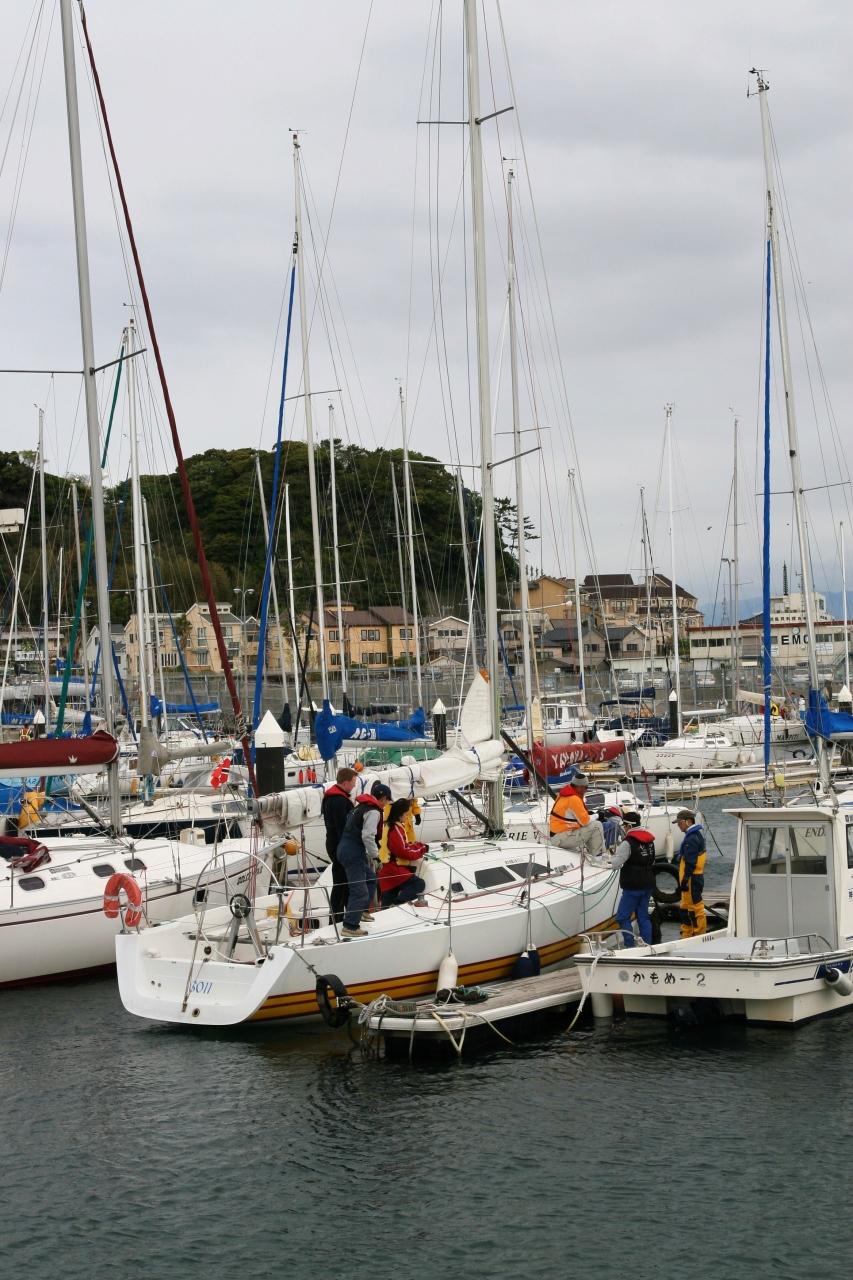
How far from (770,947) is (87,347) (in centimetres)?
1364

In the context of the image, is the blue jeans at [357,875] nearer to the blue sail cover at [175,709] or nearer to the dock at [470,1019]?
the dock at [470,1019]

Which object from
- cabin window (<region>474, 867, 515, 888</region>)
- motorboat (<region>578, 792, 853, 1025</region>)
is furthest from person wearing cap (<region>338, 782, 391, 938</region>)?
motorboat (<region>578, 792, 853, 1025</region>)

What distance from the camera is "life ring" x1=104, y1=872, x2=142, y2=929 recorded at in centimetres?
1672

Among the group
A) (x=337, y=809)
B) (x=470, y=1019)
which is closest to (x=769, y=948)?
(x=470, y=1019)

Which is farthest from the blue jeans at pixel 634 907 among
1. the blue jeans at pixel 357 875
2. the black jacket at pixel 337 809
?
the black jacket at pixel 337 809

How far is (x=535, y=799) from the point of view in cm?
2936

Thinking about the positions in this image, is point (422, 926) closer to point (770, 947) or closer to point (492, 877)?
point (492, 877)

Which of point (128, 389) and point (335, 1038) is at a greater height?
→ point (128, 389)

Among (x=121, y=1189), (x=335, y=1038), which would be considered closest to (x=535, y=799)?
(x=335, y=1038)

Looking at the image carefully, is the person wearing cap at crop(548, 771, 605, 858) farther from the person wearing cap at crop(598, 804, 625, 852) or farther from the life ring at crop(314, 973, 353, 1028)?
the life ring at crop(314, 973, 353, 1028)

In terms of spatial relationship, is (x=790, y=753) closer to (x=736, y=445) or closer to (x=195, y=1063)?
(x=736, y=445)

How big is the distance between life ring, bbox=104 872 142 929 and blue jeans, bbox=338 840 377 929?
8.34ft

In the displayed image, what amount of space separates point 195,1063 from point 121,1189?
11.9ft

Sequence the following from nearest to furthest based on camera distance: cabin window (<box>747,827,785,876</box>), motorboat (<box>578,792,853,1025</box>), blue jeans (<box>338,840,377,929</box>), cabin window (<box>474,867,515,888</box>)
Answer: motorboat (<box>578,792,853,1025</box>)
blue jeans (<box>338,840,377,929</box>)
cabin window (<box>747,827,785,876</box>)
cabin window (<box>474,867,515,888</box>)
